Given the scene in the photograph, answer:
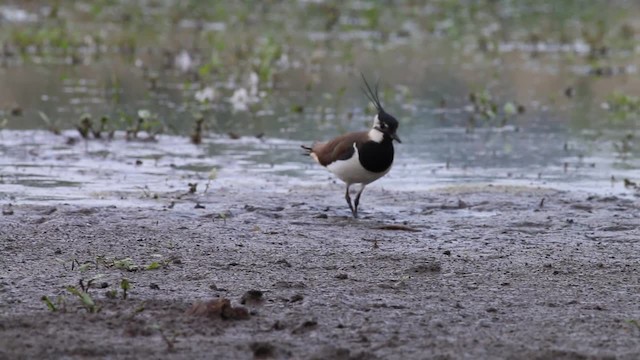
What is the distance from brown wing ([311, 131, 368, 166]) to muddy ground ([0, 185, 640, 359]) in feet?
1.23

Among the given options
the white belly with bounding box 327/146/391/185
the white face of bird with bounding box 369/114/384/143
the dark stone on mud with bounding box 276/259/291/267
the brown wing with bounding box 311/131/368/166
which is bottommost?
the dark stone on mud with bounding box 276/259/291/267

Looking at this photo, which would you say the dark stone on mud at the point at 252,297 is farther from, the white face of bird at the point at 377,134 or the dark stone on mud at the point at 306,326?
the white face of bird at the point at 377,134

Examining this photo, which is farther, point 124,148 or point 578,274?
point 124,148

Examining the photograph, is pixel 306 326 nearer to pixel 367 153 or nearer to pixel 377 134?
pixel 367 153

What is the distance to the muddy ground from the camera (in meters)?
5.48

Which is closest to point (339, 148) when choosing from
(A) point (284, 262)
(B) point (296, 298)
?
(A) point (284, 262)

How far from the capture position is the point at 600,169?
11812 mm

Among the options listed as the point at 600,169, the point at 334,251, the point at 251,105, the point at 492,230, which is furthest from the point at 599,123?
the point at 334,251

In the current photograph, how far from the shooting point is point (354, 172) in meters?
9.41

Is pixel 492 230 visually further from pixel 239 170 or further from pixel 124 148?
pixel 124 148

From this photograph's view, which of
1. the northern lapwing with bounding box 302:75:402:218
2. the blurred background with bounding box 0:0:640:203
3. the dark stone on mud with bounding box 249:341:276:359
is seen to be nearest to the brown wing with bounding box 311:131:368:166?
the northern lapwing with bounding box 302:75:402:218

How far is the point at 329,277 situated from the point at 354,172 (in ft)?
8.33

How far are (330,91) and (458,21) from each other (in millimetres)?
10976

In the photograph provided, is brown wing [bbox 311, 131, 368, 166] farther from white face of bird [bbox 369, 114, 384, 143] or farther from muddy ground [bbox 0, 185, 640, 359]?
muddy ground [bbox 0, 185, 640, 359]
